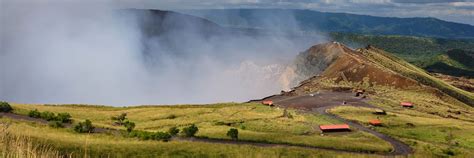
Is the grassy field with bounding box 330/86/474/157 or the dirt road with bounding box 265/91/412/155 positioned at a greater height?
the dirt road with bounding box 265/91/412/155

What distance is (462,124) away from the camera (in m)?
98.4

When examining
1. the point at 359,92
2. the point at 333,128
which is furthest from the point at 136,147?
the point at 359,92

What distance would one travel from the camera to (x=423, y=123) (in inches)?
3809

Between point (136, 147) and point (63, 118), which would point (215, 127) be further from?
point (136, 147)

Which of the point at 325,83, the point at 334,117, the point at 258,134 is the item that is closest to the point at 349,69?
the point at 325,83

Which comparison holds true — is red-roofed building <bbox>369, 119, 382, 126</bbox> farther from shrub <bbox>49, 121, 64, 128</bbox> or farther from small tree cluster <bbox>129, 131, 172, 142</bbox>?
shrub <bbox>49, 121, 64, 128</bbox>

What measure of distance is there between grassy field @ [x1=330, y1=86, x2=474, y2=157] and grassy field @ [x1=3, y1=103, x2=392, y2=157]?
7.51 meters

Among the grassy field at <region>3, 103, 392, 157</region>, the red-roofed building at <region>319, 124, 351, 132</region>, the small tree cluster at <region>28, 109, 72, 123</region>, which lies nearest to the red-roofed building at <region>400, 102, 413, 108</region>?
the grassy field at <region>3, 103, 392, 157</region>

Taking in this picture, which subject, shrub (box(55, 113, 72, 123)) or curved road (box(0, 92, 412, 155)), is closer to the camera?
curved road (box(0, 92, 412, 155))

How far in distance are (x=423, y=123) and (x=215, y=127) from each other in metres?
44.3

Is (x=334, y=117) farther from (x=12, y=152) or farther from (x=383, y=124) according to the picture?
(x=12, y=152)

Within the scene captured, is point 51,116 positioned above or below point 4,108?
below

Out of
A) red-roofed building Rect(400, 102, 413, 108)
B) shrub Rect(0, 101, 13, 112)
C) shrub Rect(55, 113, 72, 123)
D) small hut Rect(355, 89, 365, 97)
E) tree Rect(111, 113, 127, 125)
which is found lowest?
tree Rect(111, 113, 127, 125)

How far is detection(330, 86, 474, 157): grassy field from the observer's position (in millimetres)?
74738
